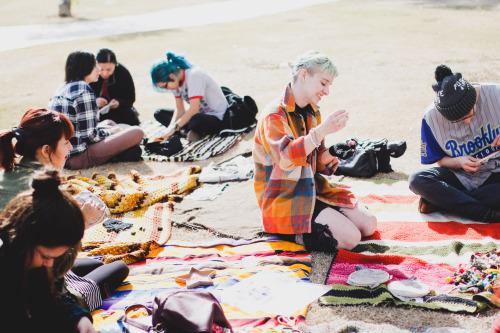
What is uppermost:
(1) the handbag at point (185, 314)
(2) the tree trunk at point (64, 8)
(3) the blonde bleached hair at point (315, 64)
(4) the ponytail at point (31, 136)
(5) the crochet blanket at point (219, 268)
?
(2) the tree trunk at point (64, 8)

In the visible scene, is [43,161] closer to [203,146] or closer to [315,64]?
[315,64]

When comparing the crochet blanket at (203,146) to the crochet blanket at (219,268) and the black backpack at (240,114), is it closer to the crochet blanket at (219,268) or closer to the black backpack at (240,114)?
the black backpack at (240,114)

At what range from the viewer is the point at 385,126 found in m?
7.09

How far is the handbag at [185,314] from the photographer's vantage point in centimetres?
296

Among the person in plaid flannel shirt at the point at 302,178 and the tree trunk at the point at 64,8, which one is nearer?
the person in plaid flannel shirt at the point at 302,178

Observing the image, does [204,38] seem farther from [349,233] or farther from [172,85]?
[349,233]

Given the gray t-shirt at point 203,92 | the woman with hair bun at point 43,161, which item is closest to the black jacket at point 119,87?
the gray t-shirt at point 203,92

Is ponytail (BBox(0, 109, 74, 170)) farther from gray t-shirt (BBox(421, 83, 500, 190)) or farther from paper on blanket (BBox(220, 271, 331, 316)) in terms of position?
gray t-shirt (BBox(421, 83, 500, 190))

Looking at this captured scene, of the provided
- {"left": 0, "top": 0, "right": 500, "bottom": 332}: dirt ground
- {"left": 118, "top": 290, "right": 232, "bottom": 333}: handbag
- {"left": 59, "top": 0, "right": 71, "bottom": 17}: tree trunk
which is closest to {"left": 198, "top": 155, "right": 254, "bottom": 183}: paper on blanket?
{"left": 0, "top": 0, "right": 500, "bottom": 332}: dirt ground

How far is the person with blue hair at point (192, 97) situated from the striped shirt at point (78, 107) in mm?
923

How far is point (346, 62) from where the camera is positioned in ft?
36.6

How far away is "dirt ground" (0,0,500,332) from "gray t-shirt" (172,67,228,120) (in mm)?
652

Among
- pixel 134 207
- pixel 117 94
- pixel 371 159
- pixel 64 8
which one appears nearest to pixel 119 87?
pixel 117 94

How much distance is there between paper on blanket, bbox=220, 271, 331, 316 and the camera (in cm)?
354
